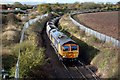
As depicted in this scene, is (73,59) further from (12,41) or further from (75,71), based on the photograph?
(12,41)

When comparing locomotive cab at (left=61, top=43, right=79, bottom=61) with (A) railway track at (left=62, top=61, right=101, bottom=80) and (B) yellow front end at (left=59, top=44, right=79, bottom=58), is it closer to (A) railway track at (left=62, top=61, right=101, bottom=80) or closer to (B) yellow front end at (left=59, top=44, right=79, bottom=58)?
(B) yellow front end at (left=59, top=44, right=79, bottom=58)

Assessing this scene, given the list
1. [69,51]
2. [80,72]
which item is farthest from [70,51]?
[80,72]

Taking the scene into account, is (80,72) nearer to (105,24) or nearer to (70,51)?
(70,51)

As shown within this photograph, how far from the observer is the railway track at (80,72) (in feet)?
76.6

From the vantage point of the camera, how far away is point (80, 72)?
24875mm

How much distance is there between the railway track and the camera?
920 inches

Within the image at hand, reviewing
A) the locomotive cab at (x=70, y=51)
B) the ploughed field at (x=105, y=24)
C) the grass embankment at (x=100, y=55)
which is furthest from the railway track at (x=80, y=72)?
the ploughed field at (x=105, y=24)

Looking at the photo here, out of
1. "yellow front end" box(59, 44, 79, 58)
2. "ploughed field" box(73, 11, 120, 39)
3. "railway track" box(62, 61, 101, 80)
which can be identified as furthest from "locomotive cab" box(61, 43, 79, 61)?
"ploughed field" box(73, 11, 120, 39)

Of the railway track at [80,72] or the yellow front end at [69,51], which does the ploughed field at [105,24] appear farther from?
the railway track at [80,72]

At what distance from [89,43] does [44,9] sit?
69.9m

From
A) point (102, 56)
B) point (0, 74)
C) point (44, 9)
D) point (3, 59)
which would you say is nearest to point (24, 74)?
point (0, 74)

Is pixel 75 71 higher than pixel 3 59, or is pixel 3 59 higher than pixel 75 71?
pixel 3 59

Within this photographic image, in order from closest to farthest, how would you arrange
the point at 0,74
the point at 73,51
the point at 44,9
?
the point at 0,74 < the point at 73,51 < the point at 44,9

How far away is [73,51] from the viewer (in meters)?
27.4
